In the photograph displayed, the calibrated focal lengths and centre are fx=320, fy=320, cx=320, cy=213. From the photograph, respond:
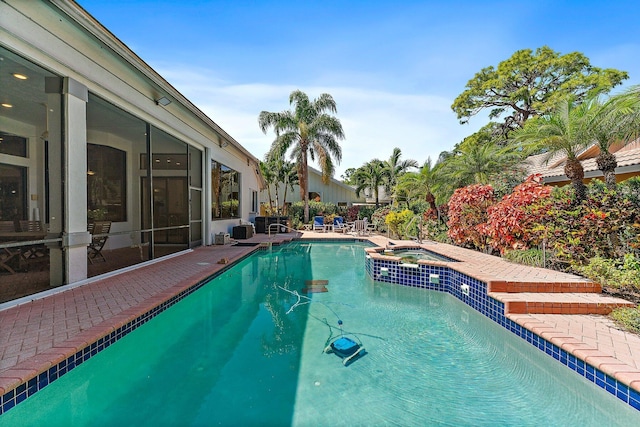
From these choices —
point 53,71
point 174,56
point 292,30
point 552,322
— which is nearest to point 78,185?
point 53,71

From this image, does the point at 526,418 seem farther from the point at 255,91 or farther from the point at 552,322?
the point at 255,91

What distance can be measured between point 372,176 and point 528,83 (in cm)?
1303

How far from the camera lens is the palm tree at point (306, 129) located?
20.0m

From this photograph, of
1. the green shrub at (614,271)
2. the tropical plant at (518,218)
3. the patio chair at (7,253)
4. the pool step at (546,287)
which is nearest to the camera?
the green shrub at (614,271)


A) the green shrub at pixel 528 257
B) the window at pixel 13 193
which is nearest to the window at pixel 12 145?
the window at pixel 13 193

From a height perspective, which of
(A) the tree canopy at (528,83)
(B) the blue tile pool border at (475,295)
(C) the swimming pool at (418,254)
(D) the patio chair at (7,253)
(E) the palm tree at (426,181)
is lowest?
(B) the blue tile pool border at (475,295)

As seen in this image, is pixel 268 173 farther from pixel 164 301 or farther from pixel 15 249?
pixel 164 301

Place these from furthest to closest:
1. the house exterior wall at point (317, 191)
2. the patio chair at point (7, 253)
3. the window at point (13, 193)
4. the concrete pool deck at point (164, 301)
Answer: the house exterior wall at point (317, 191) → the window at point (13, 193) → the patio chair at point (7, 253) → the concrete pool deck at point (164, 301)

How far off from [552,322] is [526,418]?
1.77m

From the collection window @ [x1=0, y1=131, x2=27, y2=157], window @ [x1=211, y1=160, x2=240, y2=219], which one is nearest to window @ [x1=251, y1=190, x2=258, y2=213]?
window @ [x1=211, y1=160, x2=240, y2=219]

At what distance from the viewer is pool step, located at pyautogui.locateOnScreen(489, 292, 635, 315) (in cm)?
449

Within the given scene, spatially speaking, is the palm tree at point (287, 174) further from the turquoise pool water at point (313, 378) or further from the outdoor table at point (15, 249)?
the turquoise pool water at point (313, 378)

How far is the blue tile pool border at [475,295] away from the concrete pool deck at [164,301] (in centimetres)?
8

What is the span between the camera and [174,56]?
31.5 ft
